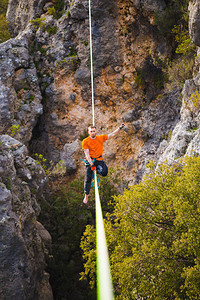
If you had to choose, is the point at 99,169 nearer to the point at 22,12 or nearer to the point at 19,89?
the point at 19,89

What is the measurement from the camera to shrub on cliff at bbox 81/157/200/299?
22.1 ft

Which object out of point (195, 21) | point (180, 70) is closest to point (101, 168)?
point (195, 21)

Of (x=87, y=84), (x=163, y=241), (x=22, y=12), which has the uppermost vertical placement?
(x=22, y=12)

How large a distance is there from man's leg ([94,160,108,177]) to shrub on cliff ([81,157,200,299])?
1411mm

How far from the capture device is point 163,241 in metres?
7.62

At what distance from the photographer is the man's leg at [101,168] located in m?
9.67

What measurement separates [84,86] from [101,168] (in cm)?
980

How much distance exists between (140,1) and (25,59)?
7.57 meters

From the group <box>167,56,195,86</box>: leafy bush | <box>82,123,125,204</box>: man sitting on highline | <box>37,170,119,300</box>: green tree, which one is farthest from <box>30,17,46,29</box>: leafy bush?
<box>82,123,125,204</box>: man sitting on highline

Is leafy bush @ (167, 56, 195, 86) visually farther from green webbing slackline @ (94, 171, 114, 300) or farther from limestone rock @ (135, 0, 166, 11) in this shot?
green webbing slackline @ (94, 171, 114, 300)

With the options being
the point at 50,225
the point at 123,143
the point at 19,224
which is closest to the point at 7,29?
the point at 123,143

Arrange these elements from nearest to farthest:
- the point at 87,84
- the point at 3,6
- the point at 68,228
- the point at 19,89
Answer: the point at 68,228 < the point at 19,89 < the point at 87,84 < the point at 3,6

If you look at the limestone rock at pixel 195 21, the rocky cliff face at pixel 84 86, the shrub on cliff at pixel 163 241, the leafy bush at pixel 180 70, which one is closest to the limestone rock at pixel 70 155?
the rocky cliff face at pixel 84 86

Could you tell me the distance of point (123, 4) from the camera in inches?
661
